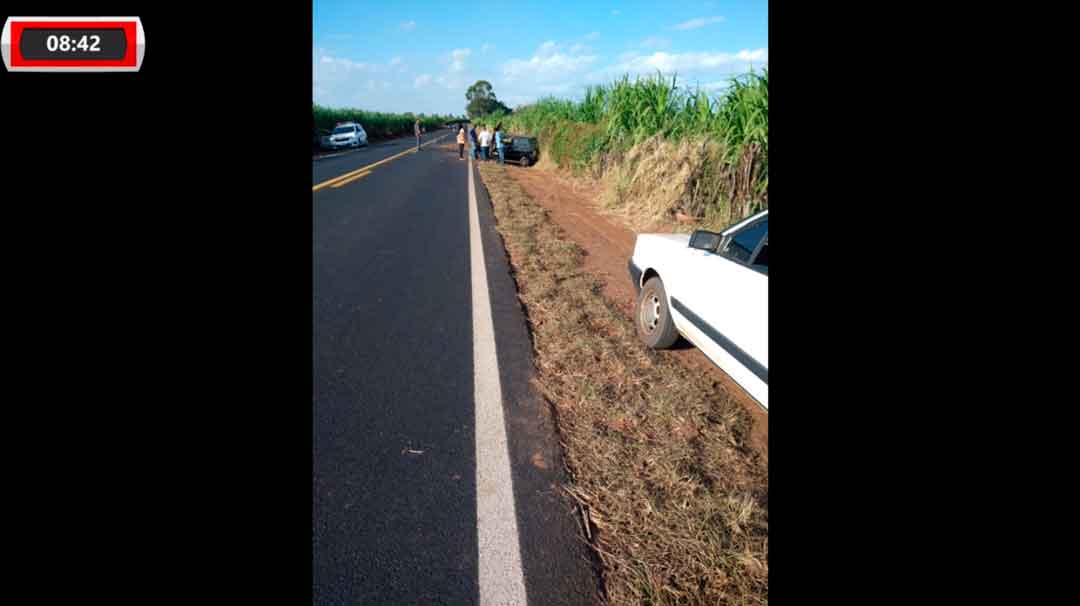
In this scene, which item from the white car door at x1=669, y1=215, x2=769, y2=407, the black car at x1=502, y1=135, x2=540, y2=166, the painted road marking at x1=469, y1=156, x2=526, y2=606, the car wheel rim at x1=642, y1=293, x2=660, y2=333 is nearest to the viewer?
the painted road marking at x1=469, y1=156, x2=526, y2=606

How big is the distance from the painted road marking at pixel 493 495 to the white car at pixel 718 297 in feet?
Result: 3.89

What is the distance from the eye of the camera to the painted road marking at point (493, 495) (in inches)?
78.0

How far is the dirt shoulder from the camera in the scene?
3542 mm

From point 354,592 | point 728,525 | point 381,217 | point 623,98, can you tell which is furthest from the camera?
point 623,98

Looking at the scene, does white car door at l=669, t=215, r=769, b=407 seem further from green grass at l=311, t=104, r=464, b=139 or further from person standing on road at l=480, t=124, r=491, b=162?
green grass at l=311, t=104, r=464, b=139
